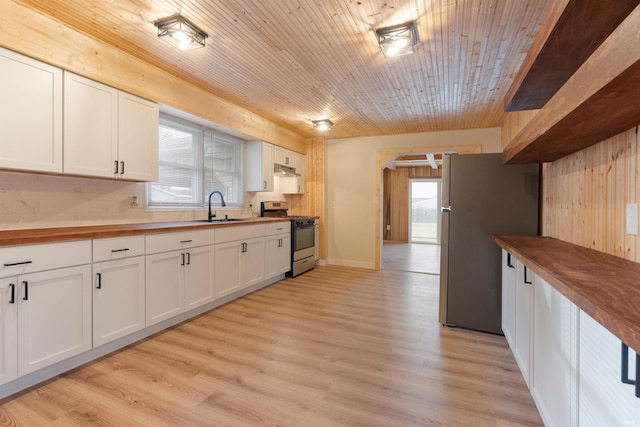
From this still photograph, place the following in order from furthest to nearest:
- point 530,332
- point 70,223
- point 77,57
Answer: point 70,223 → point 77,57 → point 530,332

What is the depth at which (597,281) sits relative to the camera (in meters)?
1.02

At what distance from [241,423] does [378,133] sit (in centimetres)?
478

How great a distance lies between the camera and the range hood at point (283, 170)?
501 centimetres

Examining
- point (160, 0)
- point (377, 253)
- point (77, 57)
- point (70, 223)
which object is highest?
point (160, 0)

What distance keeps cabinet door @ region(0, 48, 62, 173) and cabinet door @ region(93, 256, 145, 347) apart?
844 millimetres

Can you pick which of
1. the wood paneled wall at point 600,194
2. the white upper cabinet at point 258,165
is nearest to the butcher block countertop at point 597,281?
the wood paneled wall at point 600,194

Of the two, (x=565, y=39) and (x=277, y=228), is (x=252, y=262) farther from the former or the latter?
(x=565, y=39)

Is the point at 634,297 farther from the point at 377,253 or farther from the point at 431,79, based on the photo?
the point at 377,253

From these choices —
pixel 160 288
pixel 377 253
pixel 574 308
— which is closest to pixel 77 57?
pixel 160 288

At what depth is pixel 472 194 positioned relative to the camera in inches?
108

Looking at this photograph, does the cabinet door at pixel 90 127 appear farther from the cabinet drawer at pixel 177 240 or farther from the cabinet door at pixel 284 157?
the cabinet door at pixel 284 157

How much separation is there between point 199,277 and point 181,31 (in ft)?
7.07

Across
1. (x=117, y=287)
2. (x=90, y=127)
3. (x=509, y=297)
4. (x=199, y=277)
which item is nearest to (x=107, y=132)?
(x=90, y=127)

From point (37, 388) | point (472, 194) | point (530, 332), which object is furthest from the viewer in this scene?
point (472, 194)
